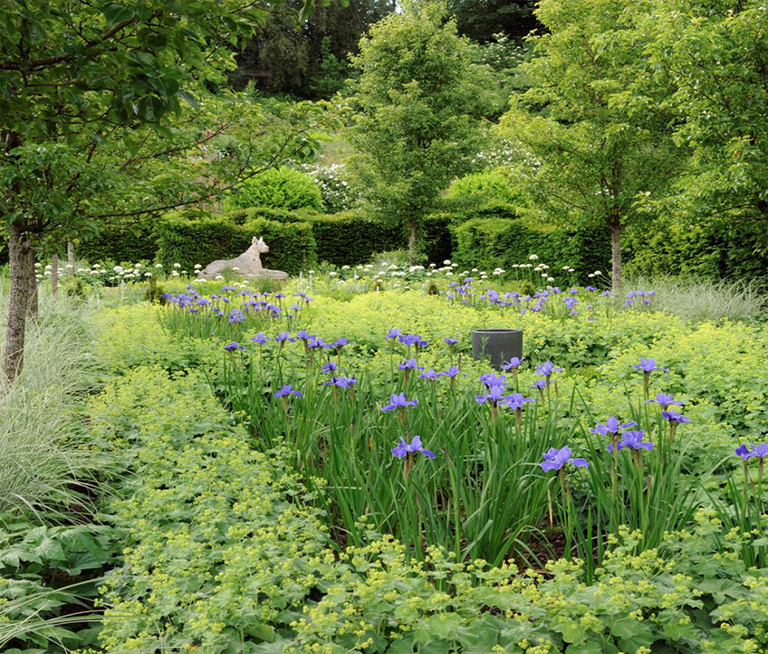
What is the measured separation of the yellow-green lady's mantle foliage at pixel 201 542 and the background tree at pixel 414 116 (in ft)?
38.4

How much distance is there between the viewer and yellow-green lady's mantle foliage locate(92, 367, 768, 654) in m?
1.63

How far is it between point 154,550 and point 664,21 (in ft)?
25.2

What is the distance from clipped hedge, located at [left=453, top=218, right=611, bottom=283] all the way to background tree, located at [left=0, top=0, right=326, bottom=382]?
829 cm

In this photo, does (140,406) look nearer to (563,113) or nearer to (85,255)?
(563,113)

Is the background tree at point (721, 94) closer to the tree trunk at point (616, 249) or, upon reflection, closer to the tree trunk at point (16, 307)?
the tree trunk at point (616, 249)

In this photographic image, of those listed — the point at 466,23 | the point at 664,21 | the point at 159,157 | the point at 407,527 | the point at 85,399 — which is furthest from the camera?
the point at 466,23

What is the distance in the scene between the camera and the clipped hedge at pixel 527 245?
1197 centimetres

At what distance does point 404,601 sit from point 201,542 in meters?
1.04

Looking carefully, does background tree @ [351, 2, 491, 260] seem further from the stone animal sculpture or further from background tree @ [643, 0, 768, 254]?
background tree @ [643, 0, 768, 254]

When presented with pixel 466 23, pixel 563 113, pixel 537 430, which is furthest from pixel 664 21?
pixel 466 23

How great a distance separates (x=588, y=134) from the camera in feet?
30.9

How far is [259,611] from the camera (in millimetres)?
1749

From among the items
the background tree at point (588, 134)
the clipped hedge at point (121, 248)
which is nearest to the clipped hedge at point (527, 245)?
the background tree at point (588, 134)

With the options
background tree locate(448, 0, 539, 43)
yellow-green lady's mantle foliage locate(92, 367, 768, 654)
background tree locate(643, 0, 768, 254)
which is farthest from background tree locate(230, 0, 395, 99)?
yellow-green lady's mantle foliage locate(92, 367, 768, 654)
